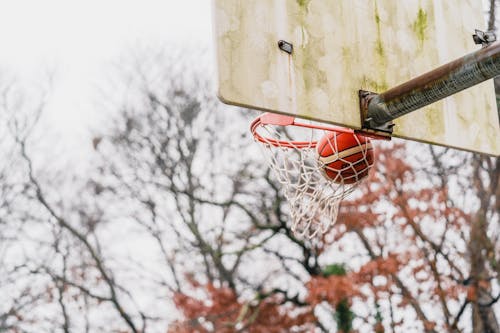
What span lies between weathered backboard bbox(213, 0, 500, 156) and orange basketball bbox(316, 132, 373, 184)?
24.9 inches

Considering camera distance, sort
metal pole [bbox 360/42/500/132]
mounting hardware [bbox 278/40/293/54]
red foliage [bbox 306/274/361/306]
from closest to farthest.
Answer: metal pole [bbox 360/42/500/132]
mounting hardware [bbox 278/40/293/54]
red foliage [bbox 306/274/361/306]

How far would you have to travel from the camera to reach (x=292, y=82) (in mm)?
2604

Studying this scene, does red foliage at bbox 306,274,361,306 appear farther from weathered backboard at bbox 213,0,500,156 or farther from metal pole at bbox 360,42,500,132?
metal pole at bbox 360,42,500,132

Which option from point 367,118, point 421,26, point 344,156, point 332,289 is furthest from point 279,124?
point 332,289

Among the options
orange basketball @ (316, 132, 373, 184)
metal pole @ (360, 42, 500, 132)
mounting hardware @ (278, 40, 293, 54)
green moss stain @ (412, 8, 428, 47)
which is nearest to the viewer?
metal pole @ (360, 42, 500, 132)

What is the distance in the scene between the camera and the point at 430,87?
2.61 meters

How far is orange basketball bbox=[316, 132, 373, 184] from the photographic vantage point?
12.3 feet

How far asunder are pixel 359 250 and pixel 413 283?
68.6 inches

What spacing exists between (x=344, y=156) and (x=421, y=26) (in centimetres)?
87

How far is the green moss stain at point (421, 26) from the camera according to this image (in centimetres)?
313

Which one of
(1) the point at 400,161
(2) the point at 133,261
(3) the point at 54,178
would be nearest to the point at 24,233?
(3) the point at 54,178

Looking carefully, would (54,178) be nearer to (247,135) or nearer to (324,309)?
(247,135)

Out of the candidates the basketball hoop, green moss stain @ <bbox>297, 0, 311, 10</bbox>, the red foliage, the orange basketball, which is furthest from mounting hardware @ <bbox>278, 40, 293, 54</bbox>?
the red foliage

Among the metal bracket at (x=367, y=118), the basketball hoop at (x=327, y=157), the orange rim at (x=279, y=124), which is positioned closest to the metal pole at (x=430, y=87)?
the metal bracket at (x=367, y=118)
